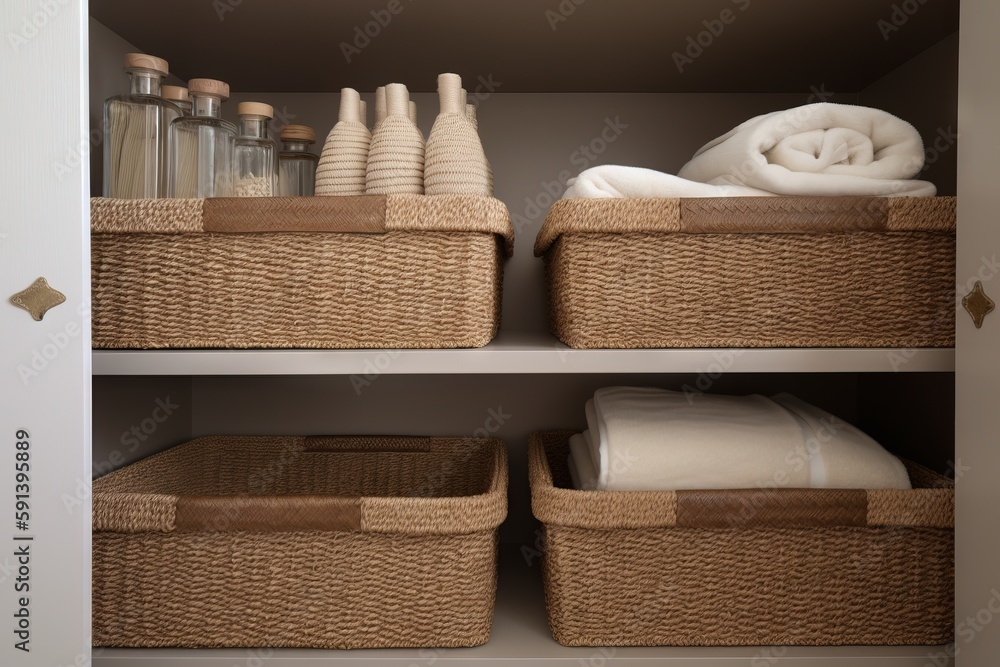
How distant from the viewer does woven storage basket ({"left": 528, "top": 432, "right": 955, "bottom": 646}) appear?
721 mm

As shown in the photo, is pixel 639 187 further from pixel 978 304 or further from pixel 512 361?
pixel 978 304

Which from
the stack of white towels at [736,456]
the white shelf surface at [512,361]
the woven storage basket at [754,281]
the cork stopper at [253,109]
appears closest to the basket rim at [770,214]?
the woven storage basket at [754,281]

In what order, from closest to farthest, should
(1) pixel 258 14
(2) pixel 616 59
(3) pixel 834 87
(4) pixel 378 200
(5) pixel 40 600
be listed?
(5) pixel 40 600
(4) pixel 378 200
(1) pixel 258 14
(2) pixel 616 59
(3) pixel 834 87

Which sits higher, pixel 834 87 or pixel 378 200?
pixel 834 87

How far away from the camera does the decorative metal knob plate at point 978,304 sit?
0.64 m

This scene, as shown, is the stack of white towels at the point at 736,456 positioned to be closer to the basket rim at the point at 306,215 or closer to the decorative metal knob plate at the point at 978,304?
the decorative metal knob plate at the point at 978,304

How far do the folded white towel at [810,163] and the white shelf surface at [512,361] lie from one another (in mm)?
178

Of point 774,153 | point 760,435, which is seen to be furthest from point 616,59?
point 760,435

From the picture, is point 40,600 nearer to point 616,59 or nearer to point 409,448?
point 409,448

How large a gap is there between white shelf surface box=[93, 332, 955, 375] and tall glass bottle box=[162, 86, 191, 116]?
0.33 m

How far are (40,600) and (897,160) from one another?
98 cm

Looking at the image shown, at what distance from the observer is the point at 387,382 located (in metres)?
1.16

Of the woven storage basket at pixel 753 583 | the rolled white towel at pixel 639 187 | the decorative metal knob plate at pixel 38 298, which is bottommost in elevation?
the woven storage basket at pixel 753 583

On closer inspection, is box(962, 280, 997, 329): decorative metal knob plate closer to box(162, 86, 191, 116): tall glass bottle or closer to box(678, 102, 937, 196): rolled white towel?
box(678, 102, 937, 196): rolled white towel
